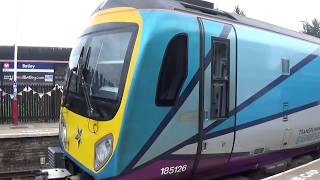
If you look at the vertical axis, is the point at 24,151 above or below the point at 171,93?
below

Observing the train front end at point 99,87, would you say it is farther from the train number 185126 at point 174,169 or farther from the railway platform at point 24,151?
the railway platform at point 24,151

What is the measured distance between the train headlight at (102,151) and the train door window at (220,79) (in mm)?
1491

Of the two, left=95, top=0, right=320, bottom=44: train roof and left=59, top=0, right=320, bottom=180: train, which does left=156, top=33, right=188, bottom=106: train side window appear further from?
left=95, top=0, right=320, bottom=44: train roof

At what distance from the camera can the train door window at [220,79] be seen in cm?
653

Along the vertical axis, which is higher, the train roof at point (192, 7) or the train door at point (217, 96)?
the train roof at point (192, 7)

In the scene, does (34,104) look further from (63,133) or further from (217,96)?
(217,96)

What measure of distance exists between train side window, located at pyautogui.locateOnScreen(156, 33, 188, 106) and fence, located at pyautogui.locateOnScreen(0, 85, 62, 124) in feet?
43.8

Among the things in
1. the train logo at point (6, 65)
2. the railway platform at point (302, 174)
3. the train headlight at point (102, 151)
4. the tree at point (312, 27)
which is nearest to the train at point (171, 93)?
the train headlight at point (102, 151)

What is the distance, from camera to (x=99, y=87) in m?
6.12

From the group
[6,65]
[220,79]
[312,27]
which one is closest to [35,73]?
[6,65]

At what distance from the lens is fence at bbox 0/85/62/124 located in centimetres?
1855

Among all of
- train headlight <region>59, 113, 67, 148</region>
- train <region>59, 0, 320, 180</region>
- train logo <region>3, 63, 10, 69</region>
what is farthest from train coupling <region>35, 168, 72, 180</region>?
train logo <region>3, 63, 10, 69</region>

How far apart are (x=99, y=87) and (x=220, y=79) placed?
62.1 inches

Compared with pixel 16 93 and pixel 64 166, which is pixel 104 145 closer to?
pixel 64 166
